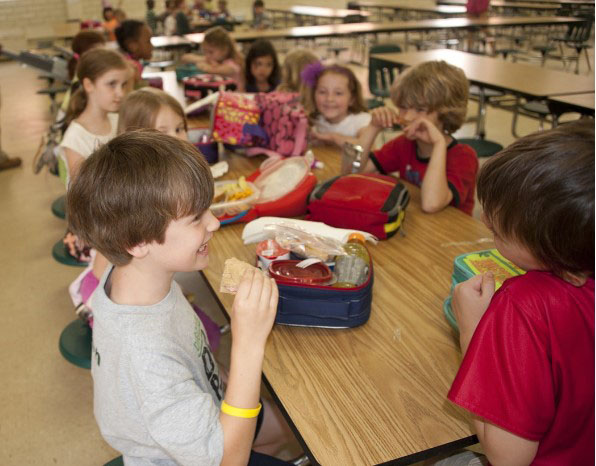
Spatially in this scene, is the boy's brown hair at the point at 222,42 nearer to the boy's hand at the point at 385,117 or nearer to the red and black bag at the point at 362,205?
the boy's hand at the point at 385,117

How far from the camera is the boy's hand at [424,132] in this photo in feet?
6.72

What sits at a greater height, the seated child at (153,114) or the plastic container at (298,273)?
the seated child at (153,114)

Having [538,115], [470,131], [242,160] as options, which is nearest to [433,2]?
[470,131]

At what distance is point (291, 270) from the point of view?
1.40 meters

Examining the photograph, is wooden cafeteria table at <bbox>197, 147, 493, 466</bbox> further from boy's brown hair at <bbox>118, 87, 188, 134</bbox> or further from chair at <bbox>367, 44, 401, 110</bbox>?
chair at <bbox>367, 44, 401, 110</bbox>

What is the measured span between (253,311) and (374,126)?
157 cm

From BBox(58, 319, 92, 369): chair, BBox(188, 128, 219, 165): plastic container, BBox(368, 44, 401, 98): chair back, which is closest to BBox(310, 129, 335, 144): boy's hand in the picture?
BBox(188, 128, 219, 165): plastic container

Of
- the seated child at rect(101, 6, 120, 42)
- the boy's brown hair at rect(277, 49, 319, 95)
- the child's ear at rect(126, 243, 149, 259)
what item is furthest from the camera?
the seated child at rect(101, 6, 120, 42)

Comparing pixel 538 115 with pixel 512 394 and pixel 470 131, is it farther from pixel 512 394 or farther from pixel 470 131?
pixel 512 394

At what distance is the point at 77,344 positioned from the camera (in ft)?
7.98

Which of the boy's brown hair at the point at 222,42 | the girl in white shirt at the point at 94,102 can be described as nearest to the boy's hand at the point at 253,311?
the girl in white shirt at the point at 94,102

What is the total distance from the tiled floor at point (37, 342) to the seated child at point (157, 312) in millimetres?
1038

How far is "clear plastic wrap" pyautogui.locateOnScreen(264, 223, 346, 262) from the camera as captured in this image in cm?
146

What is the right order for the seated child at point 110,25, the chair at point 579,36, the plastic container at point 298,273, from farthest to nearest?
the seated child at point 110,25, the chair at point 579,36, the plastic container at point 298,273
